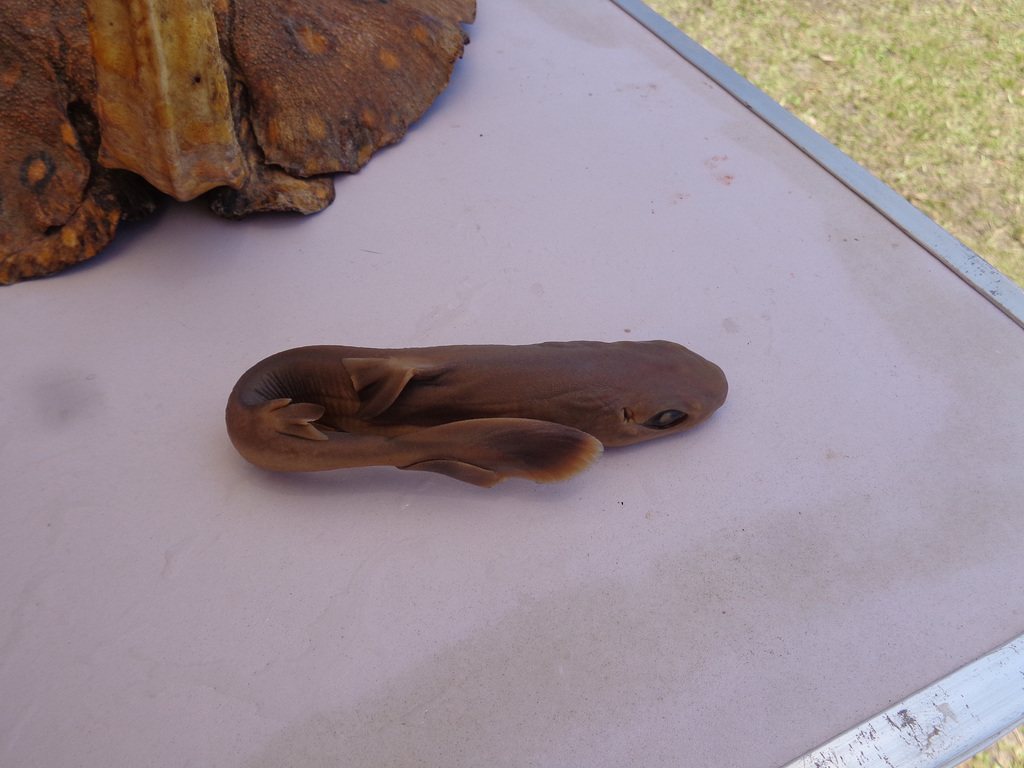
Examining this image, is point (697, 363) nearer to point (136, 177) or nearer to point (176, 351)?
point (176, 351)

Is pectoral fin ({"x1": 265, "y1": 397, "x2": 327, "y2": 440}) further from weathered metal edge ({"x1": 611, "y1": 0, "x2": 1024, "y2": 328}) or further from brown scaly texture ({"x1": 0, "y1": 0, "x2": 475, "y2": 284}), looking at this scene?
weathered metal edge ({"x1": 611, "y1": 0, "x2": 1024, "y2": 328})

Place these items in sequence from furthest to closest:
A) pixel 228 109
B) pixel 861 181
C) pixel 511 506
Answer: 1. pixel 861 181
2. pixel 228 109
3. pixel 511 506

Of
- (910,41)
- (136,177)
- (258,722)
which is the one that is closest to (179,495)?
(258,722)

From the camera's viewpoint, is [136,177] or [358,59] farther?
[358,59]

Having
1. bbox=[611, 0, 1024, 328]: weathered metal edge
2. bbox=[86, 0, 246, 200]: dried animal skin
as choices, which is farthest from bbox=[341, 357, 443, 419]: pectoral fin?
bbox=[611, 0, 1024, 328]: weathered metal edge

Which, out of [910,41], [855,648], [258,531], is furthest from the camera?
[910,41]

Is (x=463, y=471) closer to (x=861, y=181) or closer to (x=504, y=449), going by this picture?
(x=504, y=449)

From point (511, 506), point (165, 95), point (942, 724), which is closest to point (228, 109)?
point (165, 95)
